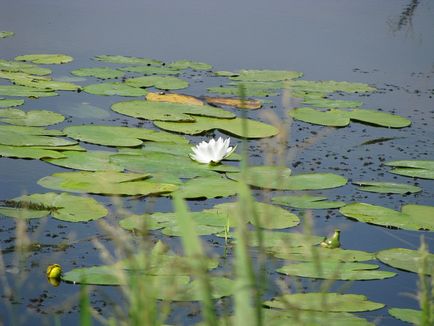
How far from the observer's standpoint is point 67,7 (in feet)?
20.9

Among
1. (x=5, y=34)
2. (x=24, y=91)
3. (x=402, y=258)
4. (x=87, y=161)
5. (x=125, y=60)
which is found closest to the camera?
(x=402, y=258)

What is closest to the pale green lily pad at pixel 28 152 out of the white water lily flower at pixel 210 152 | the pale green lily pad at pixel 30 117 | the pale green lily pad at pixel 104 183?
the pale green lily pad at pixel 104 183

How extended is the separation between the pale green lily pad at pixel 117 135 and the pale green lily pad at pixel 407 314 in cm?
146

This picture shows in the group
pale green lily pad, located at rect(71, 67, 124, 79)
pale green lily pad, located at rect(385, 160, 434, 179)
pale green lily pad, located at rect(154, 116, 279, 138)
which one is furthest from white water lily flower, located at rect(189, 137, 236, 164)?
pale green lily pad, located at rect(71, 67, 124, 79)

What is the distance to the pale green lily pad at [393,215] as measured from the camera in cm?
287

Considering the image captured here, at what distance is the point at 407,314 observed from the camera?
223 centimetres

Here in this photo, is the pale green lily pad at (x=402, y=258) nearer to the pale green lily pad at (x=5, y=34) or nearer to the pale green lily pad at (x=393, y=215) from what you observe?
the pale green lily pad at (x=393, y=215)

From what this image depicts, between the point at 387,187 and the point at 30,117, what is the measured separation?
1470 mm

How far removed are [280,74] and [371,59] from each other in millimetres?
891

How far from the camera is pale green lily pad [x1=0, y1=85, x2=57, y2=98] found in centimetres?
409

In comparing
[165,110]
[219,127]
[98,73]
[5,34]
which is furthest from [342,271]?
[5,34]

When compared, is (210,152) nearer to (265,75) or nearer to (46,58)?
(265,75)

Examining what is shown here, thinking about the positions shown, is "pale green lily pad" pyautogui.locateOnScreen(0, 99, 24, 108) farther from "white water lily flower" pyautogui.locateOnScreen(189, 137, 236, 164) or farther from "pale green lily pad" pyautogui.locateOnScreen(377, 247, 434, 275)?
"pale green lily pad" pyautogui.locateOnScreen(377, 247, 434, 275)

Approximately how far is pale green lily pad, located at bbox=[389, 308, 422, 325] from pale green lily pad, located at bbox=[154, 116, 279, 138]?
1.54 meters
